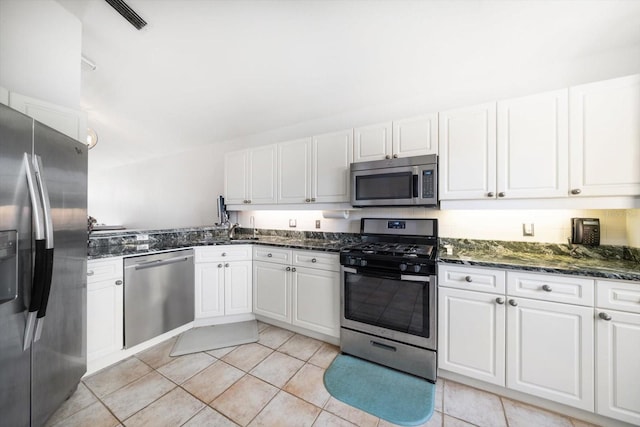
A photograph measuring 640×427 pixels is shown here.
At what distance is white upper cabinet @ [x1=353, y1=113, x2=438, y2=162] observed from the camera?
2035mm

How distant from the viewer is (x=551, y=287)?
147 centimetres

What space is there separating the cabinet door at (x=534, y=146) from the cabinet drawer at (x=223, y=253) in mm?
2553

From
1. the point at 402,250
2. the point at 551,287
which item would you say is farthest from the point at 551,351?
the point at 402,250

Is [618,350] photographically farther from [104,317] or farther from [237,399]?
[104,317]

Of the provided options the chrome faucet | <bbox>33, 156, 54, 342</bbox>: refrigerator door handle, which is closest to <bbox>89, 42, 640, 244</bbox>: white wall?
the chrome faucet

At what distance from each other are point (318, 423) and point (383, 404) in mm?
466

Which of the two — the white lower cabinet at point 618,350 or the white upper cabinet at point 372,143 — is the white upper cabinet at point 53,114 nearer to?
the white upper cabinet at point 372,143

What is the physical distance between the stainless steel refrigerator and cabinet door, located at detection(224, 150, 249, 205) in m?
1.71

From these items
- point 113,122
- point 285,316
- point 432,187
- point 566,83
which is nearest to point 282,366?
point 285,316

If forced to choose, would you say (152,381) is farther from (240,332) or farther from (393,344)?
(393,344)

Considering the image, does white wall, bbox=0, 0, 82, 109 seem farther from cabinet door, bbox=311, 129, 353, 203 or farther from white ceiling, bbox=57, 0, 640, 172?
cabinet door, bbox=311, 129, 353, 203

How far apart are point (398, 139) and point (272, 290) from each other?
2055 mm

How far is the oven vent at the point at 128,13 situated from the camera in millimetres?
1536

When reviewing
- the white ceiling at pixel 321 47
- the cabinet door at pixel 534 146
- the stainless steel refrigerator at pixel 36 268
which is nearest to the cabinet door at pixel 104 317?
the stainless steel refrigerator at pixel 36 268
